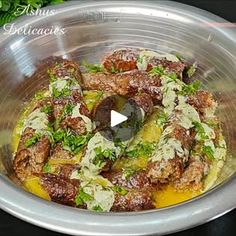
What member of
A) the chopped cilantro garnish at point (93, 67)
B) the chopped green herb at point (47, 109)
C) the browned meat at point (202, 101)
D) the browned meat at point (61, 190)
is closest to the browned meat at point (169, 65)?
the browned meat at point (202, 101)

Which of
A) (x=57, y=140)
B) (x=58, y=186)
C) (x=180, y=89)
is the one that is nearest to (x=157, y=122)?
(x=180, y=89)

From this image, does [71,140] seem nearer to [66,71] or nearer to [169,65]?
[66,71]

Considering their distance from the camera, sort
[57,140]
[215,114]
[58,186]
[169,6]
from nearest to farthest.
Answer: [58,186], [57,140], [215,114], [169,6]

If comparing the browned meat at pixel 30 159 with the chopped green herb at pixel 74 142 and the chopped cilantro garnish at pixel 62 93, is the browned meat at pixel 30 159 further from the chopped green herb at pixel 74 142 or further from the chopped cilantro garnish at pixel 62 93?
the chopped cilantro garnish at pixel 62 93

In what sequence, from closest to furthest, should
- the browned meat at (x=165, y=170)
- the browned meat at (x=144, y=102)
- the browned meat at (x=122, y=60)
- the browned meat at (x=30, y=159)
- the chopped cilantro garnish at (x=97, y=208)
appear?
the chopped cilantro garnish at (x=97, y=208)
the browned meat at (x=165, y=170)
the browned meat at (x=30, y=159)
the browned meat at (x=144, y=102)
the browned meat at (x=122, y=60)

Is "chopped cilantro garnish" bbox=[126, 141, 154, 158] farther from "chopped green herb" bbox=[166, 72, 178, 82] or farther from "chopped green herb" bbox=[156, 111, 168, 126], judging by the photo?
"chopped green herb" bbox=[166, 72, 178, 82]

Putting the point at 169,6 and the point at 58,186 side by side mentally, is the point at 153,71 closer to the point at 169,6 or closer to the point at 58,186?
the point at 169,6

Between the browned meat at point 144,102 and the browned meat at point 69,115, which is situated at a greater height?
the browned meat at point 144,102

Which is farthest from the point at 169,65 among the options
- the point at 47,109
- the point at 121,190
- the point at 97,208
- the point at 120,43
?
the point at 97,208
